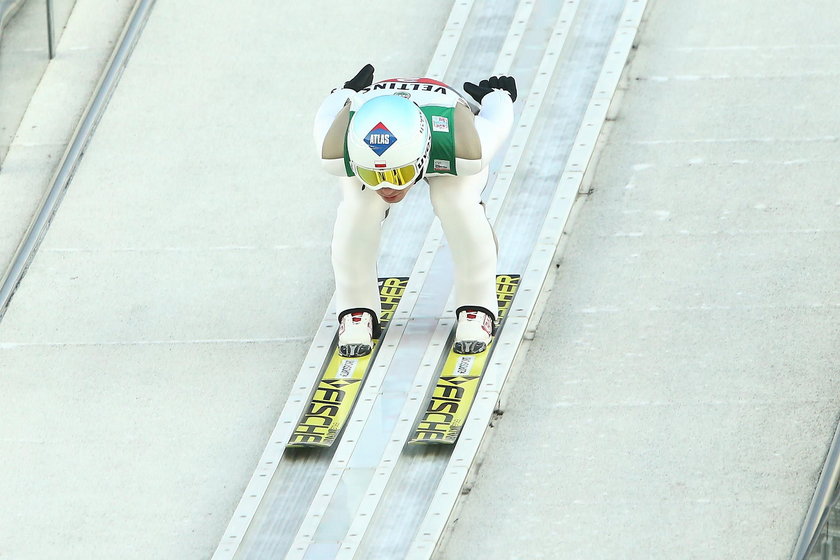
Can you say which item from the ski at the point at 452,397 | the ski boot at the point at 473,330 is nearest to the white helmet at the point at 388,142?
the ski boot at the point at 473,330

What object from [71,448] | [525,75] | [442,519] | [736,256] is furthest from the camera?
[525,75]

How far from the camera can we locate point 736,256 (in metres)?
8.20

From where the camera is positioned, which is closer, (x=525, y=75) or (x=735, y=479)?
(x=735, y=479)

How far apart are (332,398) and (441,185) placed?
1.06 meters

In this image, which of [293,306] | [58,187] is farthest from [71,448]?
[58,187]

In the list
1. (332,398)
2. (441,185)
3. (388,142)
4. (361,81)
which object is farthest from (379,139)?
(332,398)

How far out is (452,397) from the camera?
7.48 meters

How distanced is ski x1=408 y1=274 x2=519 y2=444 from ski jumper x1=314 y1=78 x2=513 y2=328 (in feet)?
0.73

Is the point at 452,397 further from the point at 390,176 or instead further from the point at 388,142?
the point at 388,142

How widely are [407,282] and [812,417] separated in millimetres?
2055

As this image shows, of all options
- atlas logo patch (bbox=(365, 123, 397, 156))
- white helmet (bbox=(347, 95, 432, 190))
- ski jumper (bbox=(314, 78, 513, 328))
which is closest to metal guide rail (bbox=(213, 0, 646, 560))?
ski jumper (bbox=(314, 78, 513, 328))

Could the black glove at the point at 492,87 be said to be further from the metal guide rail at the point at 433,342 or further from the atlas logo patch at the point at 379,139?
the metal guide rail at the point at 433,342

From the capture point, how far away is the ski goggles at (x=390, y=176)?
684 centimetres

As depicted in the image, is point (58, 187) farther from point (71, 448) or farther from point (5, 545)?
point (5, 545)
